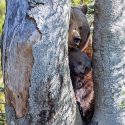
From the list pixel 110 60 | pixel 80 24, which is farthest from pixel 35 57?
pixel 80 24

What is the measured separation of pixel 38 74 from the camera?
2.12m

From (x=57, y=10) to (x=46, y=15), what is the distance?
0.07 m

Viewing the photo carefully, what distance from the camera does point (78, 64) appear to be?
2.70m

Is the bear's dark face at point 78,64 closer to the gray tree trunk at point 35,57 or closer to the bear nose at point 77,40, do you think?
the bear nose at point 77,40

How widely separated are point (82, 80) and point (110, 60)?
1.17ft

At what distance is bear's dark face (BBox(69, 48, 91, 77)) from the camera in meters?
2.70

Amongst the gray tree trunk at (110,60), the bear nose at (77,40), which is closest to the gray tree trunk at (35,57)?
the gray tree trunk at (110,60)

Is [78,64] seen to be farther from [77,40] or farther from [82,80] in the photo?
[77,40]

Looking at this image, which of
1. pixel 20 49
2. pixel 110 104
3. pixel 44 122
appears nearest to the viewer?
pixel 20 49

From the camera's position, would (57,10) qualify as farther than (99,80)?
No

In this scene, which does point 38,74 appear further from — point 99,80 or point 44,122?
point 99,80

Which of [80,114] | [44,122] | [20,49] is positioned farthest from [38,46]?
[80,114]

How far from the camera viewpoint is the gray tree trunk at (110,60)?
7.80 feet

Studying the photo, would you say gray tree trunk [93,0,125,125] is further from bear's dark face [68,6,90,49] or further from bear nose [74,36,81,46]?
bear's dark face [68,6,90,49]
